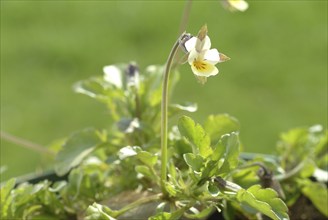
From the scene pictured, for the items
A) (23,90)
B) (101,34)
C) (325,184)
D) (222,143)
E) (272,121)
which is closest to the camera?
(222,143)

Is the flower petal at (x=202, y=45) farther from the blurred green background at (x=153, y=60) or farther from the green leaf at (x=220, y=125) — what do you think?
the blurred green background at (x=153, y=60)

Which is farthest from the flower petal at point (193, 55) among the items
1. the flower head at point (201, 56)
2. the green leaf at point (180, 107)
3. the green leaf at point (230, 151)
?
the green leaf at point (180, 107)

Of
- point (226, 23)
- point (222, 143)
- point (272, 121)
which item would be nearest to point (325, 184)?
point (222, 143)

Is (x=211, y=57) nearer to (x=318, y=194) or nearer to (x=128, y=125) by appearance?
(x=128, y=125)

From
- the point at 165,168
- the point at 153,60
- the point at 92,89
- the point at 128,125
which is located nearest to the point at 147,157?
the point at 165,168

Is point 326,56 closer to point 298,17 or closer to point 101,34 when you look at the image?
point 298,17
